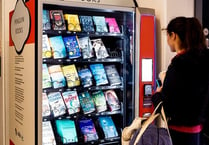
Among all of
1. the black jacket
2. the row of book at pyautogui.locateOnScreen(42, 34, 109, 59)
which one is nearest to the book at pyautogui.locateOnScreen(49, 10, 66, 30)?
the row of book at pyautogui.locateOnScreen(42, 34, 109, 59)

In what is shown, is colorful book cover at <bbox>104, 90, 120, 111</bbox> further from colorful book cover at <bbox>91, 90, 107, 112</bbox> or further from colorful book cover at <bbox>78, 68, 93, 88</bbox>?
colorful book cover at <bbox>78, 68, 93, 88</bbox>

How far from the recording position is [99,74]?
113 inches

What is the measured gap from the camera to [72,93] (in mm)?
2760

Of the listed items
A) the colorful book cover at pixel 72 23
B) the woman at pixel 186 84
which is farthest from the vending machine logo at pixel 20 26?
the woman at pixel 186 84

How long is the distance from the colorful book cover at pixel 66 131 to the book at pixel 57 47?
2.00ft

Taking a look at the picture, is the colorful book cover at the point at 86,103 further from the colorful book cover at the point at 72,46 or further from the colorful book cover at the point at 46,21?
the colorful book cover at the point at 46,21

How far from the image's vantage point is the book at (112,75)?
2.90m

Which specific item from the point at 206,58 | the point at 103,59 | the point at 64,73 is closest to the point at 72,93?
the point at 64,73

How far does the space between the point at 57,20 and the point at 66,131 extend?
0.99 metres

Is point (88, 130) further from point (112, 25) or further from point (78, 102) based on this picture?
point (112, 25)

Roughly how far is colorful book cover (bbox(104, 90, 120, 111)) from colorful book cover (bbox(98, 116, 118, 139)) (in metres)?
0.16

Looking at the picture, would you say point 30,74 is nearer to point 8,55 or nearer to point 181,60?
point 8,55

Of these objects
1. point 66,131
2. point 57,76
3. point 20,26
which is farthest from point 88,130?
point 20,26

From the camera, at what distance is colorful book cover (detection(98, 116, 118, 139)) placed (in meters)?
2.91
